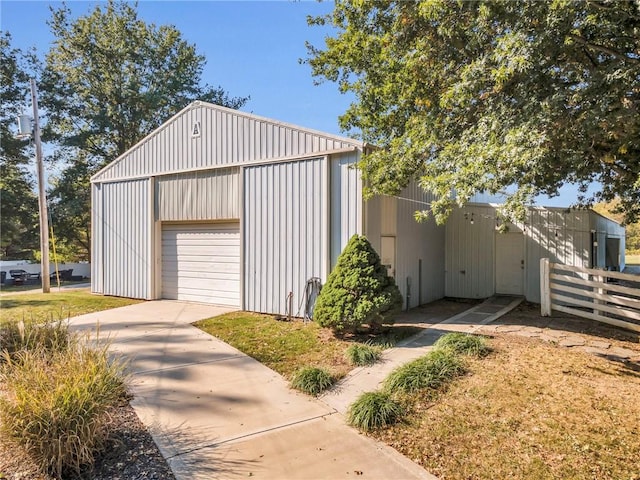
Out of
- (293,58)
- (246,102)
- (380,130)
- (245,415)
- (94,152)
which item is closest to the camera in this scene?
(245,415)

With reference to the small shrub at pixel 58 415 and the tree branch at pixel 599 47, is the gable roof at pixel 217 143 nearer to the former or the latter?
the tree branch at pixel 599 47

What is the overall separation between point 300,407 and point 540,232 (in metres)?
9.17

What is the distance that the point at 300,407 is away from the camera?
406 cm

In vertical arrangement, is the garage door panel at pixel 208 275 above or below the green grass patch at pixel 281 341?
above

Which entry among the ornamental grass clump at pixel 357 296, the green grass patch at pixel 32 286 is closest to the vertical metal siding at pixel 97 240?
the green grass patch at pixel 32 286

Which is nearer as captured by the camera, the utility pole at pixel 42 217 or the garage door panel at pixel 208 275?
the garage door panel at pixel 208 275

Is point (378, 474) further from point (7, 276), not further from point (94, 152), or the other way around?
point (94, 152)

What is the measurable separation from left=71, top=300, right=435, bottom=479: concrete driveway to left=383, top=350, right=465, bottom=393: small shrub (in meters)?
0.91

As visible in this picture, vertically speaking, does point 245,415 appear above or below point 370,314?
below

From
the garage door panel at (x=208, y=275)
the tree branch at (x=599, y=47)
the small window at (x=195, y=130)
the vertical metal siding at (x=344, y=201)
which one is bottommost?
the garage door panel at (x=208, y=275)

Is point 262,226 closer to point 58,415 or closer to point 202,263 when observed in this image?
point 202,263

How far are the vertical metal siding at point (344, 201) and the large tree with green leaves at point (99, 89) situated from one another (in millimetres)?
17713

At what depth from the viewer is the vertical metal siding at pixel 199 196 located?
945cm

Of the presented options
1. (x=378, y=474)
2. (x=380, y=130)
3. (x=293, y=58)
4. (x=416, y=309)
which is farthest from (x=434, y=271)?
(x=378, y=474)
